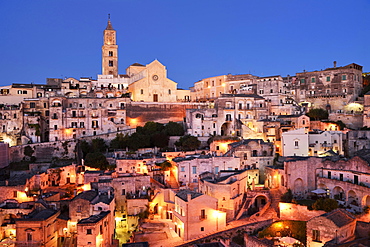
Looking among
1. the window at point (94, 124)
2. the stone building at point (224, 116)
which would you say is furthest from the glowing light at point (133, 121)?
the stone building at point (224, 116)

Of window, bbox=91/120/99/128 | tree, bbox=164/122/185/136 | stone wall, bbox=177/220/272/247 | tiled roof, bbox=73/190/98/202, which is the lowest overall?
stone wall, bbox=177/220/272/247

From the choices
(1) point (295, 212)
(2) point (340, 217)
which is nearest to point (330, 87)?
(1) point (295, 212)

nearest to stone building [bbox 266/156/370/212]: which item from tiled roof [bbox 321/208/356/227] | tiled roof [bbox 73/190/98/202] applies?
tiled roof [bbox 321/208/356/227]

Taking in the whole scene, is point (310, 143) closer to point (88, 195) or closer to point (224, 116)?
point (224, 116)

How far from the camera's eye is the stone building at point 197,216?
85.0ft

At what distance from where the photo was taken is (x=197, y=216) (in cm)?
2619

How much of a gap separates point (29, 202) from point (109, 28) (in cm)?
4517

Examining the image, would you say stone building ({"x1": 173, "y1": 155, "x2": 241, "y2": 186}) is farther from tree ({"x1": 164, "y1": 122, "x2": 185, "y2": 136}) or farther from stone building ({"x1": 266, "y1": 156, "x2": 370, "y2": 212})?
tree ({"x1": 164, "y1": 122, "x2": 185, "y2": 136})

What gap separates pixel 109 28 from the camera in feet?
215

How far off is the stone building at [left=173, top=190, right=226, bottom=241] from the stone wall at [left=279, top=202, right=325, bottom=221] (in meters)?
4.70

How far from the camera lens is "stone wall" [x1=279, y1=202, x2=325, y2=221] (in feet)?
82.2

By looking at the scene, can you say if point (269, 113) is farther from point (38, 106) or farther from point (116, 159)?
point (38, 106)

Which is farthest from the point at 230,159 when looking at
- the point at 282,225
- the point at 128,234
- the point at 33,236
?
the point at 33,236

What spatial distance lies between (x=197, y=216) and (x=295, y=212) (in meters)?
7.68
